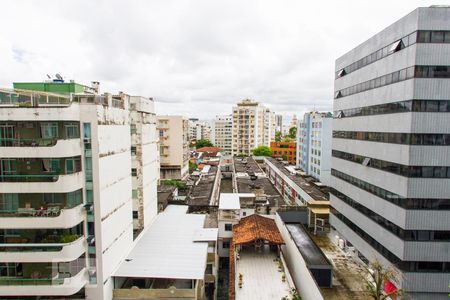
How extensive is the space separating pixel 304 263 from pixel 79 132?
17923mm

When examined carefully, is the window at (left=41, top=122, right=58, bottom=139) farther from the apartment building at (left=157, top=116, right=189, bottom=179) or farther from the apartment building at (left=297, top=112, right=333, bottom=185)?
the apartment building at (left=157, top=116, right=189, bottom=179)

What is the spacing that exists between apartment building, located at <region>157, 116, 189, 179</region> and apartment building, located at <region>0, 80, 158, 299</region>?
41415 mm

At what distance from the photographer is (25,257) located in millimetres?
16453

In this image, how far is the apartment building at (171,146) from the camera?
199 feet

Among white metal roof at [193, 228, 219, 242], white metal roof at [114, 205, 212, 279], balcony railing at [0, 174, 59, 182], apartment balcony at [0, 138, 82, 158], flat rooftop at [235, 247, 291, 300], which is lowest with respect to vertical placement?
flat rooftop at [235, 247, 291, 300]

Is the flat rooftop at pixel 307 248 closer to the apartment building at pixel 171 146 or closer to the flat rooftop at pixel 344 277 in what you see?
the flat rooftop at pixel 344 277

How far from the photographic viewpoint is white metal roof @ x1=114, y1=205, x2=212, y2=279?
20312mm

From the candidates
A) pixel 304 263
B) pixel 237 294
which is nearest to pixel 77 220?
pixel 237 294

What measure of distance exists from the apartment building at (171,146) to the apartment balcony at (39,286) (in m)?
43.8

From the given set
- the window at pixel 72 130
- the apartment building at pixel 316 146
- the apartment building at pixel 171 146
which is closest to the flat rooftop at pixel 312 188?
the apartment building at pixel 316 146

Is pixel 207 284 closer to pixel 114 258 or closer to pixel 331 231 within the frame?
pixel 114 258

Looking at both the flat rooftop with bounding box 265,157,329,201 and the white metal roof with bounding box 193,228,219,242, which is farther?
the flat rooftop with bounding box 265,157,329,201

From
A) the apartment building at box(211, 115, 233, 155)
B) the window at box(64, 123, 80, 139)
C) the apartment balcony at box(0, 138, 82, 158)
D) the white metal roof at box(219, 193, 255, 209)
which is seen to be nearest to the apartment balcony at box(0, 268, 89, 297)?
the apartment balcony at box(0, 138, 82, 158)

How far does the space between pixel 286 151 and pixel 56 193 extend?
292 ft
